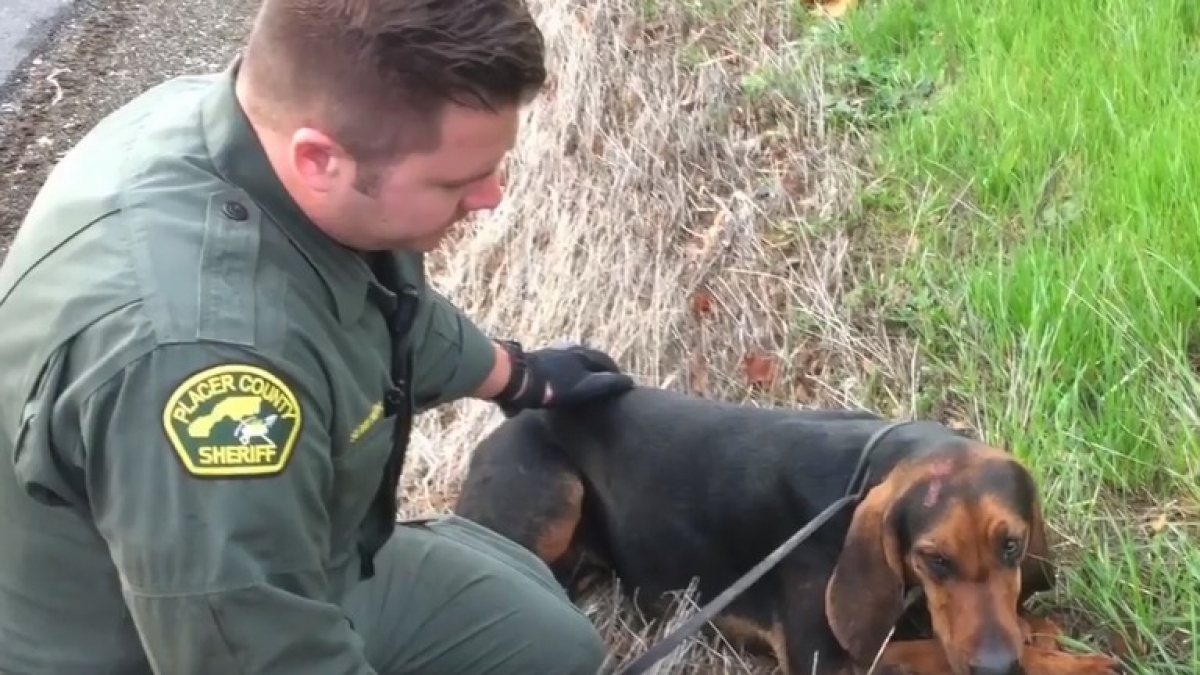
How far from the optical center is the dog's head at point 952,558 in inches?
138

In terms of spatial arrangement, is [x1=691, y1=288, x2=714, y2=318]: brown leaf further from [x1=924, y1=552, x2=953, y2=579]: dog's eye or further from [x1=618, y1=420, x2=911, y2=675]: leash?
[x1=924, y1=552, x2=953, y2=579]: dog's eye

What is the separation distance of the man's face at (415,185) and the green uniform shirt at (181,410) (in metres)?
0.08

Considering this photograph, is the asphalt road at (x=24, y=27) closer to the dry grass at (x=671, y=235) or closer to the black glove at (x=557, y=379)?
the dry grass at (x=671, y=235)

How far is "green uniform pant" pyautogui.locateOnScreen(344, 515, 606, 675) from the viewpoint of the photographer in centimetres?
357

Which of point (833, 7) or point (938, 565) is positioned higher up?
point (833, 7)

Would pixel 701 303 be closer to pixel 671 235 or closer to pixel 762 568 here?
pixel 671 235

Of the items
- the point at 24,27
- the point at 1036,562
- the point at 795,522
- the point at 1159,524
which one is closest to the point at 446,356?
the point at 795,522

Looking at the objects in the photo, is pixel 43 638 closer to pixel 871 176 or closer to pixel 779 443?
pixel 779 443

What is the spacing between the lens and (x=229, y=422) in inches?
96.4

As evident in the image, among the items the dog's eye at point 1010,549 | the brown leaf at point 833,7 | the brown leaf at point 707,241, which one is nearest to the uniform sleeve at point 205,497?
the dog's eye at point 1010,549

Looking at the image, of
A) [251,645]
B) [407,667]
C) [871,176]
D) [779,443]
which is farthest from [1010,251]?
[251,645]

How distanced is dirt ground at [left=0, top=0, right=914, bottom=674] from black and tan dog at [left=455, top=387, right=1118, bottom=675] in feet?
0.72

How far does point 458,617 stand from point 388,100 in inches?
58.8

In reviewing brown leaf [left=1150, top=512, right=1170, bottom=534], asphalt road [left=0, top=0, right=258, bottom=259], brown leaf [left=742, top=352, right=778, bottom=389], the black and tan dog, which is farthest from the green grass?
asphalt road [left=0, top=0, right=258, bottom=259]
